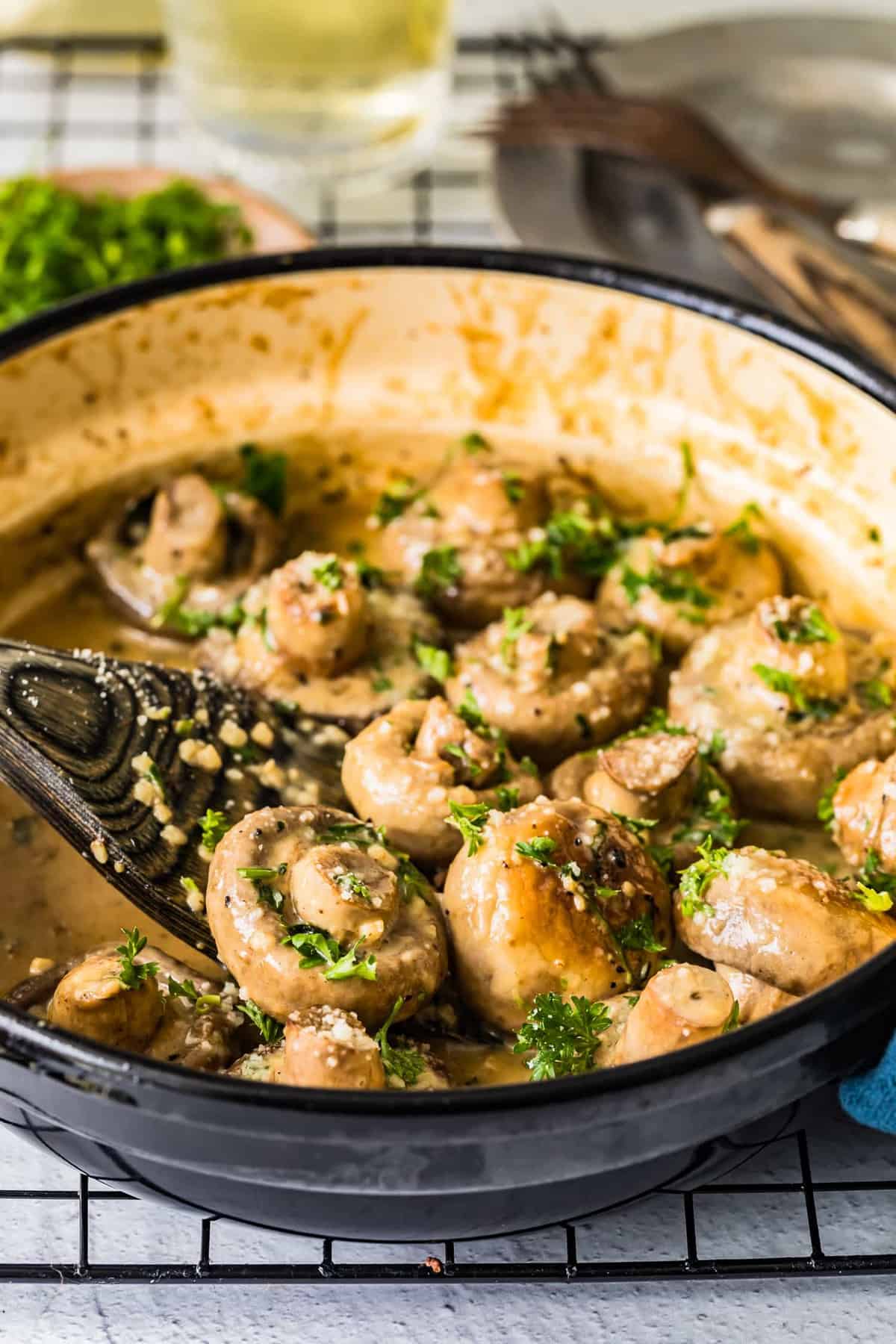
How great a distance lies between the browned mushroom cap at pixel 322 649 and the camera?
1.99 m

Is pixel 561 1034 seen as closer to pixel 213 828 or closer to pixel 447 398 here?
pixel 213 828

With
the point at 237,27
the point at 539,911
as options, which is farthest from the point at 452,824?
the point at 237,27

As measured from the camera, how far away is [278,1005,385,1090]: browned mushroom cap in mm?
1435

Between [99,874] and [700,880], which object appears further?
[99,874]

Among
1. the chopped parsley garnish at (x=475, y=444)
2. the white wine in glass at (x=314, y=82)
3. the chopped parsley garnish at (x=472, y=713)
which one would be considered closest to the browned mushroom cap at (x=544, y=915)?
the chopped parsley garnish at (x=472, y=713)

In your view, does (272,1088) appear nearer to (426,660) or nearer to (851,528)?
(426,660)

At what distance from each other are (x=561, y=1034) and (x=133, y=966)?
0.44 metres

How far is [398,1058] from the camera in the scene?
156 centimetres

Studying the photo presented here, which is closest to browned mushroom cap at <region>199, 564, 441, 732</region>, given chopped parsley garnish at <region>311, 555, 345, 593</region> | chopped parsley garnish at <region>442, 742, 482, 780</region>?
chopped parsley garnish at <region>311, 555, 345, 593</region>

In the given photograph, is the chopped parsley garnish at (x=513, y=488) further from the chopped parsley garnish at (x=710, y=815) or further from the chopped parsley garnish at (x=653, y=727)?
the chopped parsley garnish at (x=710, y=815)

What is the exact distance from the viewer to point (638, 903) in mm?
1684

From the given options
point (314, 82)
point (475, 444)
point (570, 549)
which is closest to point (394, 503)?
point (475, 444)

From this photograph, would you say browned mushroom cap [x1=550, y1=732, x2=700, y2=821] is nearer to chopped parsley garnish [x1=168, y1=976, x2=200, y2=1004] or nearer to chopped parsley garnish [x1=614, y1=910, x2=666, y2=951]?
chopped parsley garnish [x1=614, y1=910, x2=666, y2=951]

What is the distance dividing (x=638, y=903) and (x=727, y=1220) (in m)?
0.38
